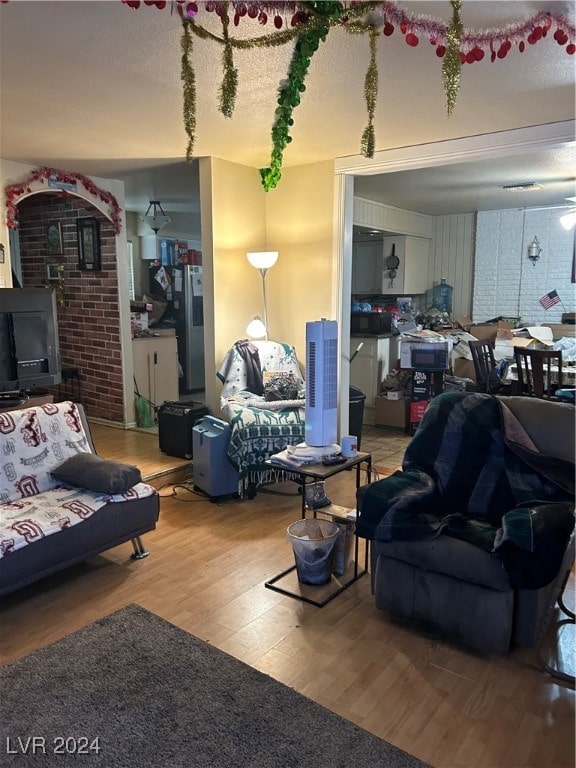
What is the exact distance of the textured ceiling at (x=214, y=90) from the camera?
2.04 metres

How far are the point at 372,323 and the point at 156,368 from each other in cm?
230

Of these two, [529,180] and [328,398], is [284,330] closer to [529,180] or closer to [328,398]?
[328,398]

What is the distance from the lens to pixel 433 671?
6.78ft

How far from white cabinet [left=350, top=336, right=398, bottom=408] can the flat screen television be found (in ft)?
11.1

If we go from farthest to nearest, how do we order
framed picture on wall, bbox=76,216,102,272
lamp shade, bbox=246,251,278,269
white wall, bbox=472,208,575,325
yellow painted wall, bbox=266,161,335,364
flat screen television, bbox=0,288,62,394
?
white wall, bbox=472,208,575,325 < framed picture on wall, bbox=76,216,102,272 < yellow painted wall, bbox=266,161,335,364 < lamp shade, bbox=246,251,278,269 < flat screen television, bbox=0,288,62,394

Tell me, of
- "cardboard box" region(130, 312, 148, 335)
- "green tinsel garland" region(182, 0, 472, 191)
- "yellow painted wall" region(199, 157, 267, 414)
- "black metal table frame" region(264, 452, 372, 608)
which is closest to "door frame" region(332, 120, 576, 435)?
"yellow painted wall" region(199, 157, 267, 414)

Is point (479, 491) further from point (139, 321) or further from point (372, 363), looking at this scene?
point (139, 321)

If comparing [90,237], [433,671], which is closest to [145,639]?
[433,671]

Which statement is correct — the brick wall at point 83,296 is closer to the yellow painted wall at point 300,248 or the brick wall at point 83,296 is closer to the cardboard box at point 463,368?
the yellow painted wall at point 300,248

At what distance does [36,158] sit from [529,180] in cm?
417

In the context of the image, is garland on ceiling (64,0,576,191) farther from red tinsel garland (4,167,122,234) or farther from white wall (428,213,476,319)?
white wall (428,213,476,319)

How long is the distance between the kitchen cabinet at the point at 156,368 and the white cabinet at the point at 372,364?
6.29ft

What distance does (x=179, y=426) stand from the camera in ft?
14.0

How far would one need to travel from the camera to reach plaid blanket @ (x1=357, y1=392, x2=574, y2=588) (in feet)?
6.72
